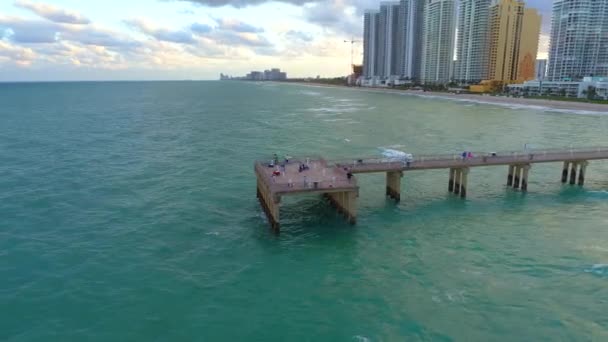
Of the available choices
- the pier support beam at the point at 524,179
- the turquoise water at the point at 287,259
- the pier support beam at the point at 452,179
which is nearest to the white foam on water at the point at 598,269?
the turquoise water at the point at 287,259

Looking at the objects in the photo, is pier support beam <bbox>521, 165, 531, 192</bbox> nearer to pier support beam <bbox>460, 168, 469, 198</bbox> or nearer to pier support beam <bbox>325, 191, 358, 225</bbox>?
pier support beam <bbox>460, 168, 469, 198</bbox>

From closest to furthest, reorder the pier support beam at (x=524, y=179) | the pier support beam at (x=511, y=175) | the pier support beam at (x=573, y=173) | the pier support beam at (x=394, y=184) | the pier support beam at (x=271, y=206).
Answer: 1. the pier support beam at (x=271, y=206)
2. the pier support beam at (x=394, y=184)
3. the pier support beam at (x=524, y=179)
4. the pier support beam at (x=511, y=175)
5. the pier support beam at (x=573, y=173)

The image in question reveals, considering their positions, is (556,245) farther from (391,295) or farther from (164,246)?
(164,246)

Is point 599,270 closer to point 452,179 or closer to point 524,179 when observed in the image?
point 452,179

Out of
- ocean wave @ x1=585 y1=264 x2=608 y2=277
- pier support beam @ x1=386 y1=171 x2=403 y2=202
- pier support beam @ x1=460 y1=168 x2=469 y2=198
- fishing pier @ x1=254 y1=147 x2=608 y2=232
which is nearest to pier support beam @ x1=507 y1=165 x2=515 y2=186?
fishing pier @ x1=254 y1=147 x2=608 y2=232

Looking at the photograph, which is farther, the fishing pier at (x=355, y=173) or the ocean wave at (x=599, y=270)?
the fishing pier at (x=355, y=173)

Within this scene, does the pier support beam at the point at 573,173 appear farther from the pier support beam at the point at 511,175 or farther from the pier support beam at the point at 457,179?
the pier support beam at the point at 457,179

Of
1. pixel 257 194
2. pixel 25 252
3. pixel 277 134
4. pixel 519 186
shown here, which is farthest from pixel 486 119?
pixel 25 252
